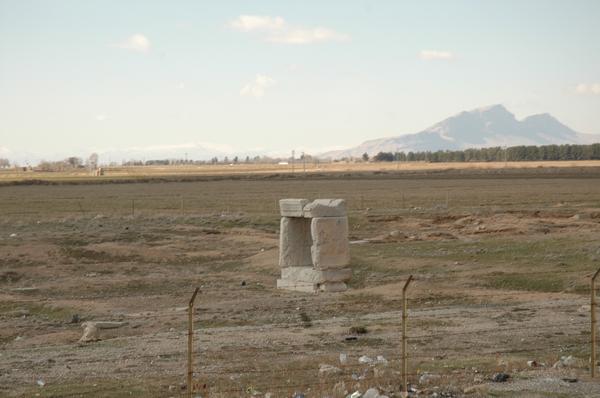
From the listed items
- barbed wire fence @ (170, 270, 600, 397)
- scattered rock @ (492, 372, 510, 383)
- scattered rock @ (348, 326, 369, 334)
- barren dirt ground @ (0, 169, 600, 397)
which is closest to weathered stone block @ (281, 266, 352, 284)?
barren dirt ground @ (0, 169, 600, 397)

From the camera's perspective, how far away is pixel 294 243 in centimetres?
2598

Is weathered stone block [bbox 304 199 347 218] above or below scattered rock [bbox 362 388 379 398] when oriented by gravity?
above

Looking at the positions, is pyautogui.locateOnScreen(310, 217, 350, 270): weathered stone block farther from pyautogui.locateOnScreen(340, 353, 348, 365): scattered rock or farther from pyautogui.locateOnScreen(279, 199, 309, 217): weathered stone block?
pyautogui.locateOnScreen(340, 353, 348, 365): scattered rock

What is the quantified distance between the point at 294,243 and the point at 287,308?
5.41m

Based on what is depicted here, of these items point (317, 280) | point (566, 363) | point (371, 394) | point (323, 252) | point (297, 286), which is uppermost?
point (323, 252)

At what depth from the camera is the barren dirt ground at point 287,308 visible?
1299cm

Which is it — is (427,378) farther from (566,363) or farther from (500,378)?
(566,363)

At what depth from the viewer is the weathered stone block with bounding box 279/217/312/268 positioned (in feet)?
84.3

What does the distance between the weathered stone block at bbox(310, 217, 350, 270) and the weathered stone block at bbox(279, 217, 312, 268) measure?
59.0 inches

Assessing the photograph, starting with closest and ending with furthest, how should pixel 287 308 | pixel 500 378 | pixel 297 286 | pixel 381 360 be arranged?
1. pixel 500 378
2. pixel 381 360
3. pixel 287 308
4. pixel 297 286

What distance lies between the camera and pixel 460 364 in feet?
44.7

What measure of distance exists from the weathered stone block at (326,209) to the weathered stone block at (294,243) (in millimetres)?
1398

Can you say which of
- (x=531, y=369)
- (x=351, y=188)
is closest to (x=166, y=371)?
(x=531, y=369)

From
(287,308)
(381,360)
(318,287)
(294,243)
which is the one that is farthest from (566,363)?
(294,243)
